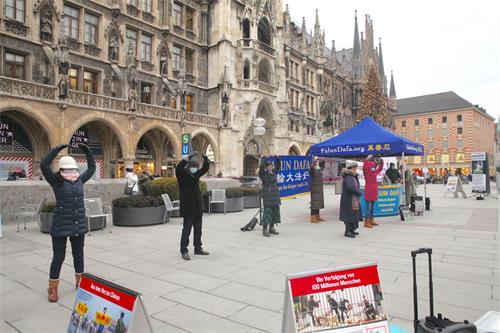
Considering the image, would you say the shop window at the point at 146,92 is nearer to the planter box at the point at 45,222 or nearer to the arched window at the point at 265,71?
the arched window at the point at 265,71

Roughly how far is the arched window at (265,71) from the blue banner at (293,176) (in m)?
24.2

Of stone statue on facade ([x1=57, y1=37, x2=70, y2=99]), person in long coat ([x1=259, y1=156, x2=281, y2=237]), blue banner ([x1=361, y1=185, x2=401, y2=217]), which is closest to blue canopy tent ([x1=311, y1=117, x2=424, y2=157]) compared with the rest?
blue banner ([x1=361, y1=185, x2=401, y2=217])

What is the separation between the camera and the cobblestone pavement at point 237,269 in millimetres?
3762

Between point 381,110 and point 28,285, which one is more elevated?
point 381,110

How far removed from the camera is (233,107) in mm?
30422

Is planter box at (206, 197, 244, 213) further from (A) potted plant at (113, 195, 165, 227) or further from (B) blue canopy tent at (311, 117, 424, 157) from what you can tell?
(B) blue canopy tent at (311, 117, 424, 157)

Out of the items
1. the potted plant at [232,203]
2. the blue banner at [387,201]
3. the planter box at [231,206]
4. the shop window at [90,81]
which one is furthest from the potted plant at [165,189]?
the shop window at [90,81]

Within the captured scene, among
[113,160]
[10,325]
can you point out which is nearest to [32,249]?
[10,325]

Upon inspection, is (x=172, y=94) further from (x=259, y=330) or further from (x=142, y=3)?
(x=259, y=330)

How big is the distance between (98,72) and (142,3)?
22.9ft

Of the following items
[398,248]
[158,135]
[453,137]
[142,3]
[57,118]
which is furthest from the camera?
[453,137]

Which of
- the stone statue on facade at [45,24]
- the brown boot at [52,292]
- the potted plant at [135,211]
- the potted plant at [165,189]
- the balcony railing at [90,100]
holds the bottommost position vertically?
the brown boot at [52,292]

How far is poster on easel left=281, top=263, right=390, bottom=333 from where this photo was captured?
2.31 metres

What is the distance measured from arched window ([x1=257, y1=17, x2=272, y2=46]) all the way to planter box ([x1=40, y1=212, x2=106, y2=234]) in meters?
30.5
